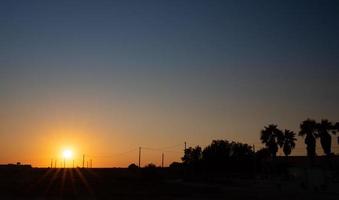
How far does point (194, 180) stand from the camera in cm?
8281

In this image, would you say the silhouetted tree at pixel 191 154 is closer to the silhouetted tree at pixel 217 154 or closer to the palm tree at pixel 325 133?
the silhouetted tree at pixel 217 154

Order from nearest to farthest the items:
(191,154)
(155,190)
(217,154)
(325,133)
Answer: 1. (155,190)
2. (325,133)
3. (217,154)
4. (191,154)

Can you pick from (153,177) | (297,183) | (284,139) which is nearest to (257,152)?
(284,139)

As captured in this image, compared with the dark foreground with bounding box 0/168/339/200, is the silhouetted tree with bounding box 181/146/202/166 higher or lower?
higher

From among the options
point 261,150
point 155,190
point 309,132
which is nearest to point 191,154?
point 261,150

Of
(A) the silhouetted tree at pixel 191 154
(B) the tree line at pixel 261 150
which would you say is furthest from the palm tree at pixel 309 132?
(A) the silhouetted tree at pixel 191 154

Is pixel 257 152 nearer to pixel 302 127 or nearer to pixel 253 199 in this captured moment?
pixel 302 127

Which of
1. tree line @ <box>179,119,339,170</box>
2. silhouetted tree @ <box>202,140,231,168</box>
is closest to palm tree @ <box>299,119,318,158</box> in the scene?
tree line @ <box>179,119,339,170</box>

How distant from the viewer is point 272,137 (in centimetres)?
8681

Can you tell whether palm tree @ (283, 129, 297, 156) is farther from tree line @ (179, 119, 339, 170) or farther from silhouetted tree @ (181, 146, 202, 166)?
silhouetted tree @ (181, 146, 202, 166)

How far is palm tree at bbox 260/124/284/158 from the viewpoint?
86.8m

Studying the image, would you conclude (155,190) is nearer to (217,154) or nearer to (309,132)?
(309,132)

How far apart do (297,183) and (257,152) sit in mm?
48352

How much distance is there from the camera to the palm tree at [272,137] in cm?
8675
